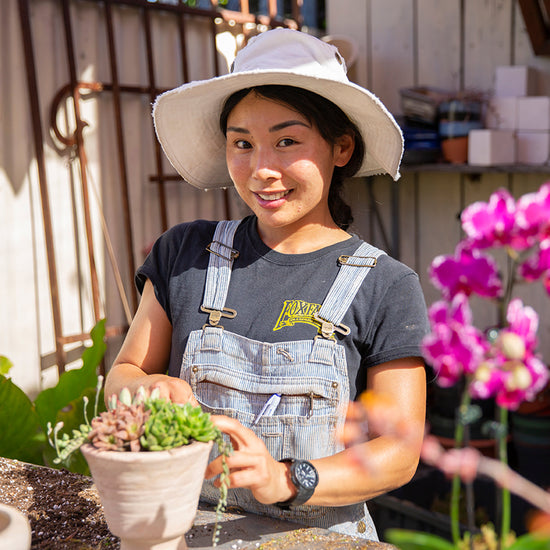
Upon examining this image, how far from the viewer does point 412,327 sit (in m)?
1.27

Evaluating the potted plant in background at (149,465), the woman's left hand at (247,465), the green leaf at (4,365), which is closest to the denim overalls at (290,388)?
the woman's left hand at (247,465)

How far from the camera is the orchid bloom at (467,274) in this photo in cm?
49

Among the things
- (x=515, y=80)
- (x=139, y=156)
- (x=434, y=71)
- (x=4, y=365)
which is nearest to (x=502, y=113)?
(x=515, y=80)

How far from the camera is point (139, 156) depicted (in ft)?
10.6

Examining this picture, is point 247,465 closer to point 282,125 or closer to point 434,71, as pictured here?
point 282,125

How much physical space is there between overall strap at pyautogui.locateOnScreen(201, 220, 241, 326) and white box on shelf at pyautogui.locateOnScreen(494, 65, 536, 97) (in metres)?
1.89

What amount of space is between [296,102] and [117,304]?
2.06 metres

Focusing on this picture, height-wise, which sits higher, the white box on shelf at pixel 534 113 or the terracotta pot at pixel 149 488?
the white box on shelf at pixel 534 113

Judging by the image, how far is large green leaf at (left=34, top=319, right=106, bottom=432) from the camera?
7.71 feet

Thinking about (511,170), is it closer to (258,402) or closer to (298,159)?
(298,159)

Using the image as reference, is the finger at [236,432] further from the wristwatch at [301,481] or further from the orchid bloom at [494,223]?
the orchid bloom at [494,223]

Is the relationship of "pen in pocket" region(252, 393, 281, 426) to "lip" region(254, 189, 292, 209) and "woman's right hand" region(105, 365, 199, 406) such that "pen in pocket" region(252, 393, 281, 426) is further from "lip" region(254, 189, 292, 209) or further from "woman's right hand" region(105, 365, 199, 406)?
"lip" region(254, 189, 292, 209)

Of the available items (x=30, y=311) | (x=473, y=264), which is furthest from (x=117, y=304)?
(x=473, y=264)

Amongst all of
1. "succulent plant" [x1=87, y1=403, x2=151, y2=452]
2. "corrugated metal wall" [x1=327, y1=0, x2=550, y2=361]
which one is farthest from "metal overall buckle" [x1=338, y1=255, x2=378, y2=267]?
"corrugated metal wall" [x1=327, y1=0, x2=550, y2=361]
